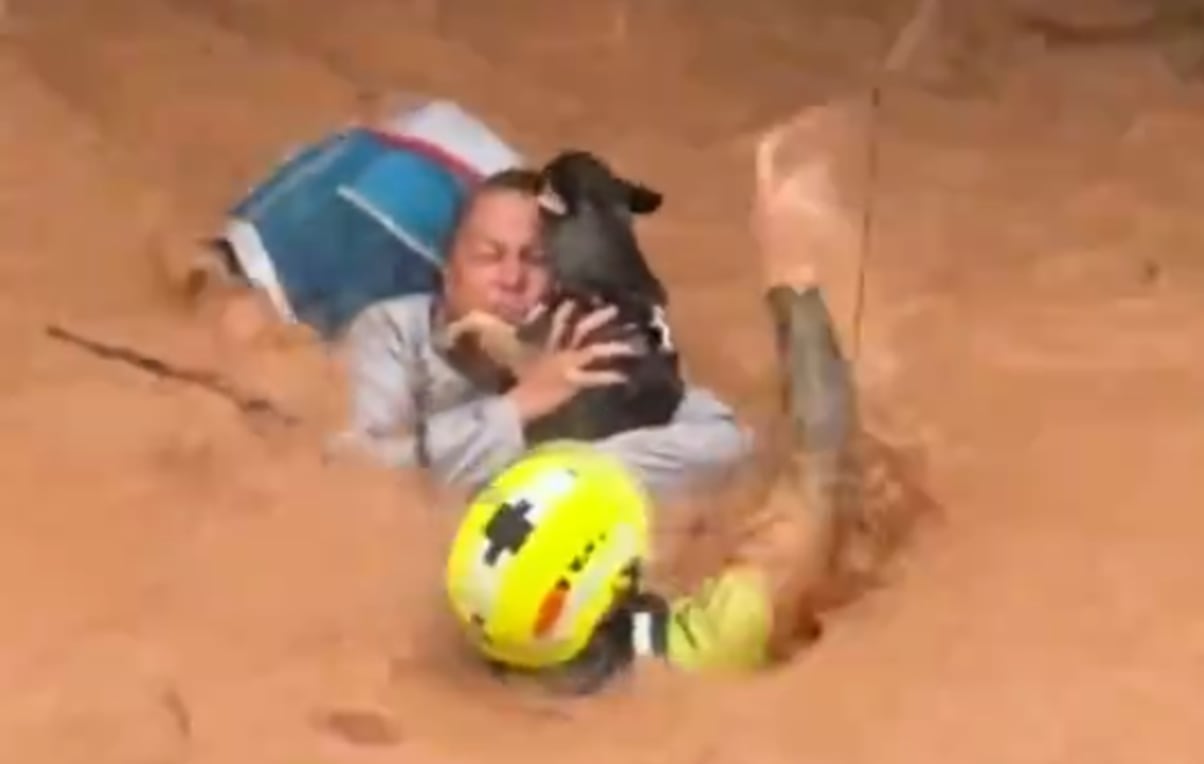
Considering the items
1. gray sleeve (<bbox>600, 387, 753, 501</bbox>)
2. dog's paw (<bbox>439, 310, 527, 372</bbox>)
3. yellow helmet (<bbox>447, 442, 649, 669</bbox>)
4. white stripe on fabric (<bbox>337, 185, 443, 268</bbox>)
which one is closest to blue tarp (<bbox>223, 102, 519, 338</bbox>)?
white stripe on fabric (<bbox>337, 185, 443, 268</bbox>)

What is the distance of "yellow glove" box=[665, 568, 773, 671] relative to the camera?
1.71 metres

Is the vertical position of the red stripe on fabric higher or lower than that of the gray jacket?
higher

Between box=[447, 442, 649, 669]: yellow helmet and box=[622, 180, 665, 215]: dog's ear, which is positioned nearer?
box=[447, 442, 649, 669]: yellow helmet

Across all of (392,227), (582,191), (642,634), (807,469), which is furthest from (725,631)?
(392,227)

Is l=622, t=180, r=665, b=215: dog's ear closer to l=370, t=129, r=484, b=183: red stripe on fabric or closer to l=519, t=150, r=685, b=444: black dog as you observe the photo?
l=519, t=150, r=685, b=444: black dog

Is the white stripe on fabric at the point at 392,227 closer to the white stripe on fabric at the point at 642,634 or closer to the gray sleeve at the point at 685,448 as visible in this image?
the gray sleeve at the point at 685,448

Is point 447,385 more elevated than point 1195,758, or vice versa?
point 447,385

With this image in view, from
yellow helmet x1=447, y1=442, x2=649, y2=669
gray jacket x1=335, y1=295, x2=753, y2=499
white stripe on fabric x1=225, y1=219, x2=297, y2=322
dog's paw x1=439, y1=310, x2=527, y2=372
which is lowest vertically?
yellow helmet x1=447, y1=442, x2=649, y2=669

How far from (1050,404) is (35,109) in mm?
1044

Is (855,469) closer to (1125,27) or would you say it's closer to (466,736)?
(466,736)

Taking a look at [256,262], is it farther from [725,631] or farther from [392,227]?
[725,631]

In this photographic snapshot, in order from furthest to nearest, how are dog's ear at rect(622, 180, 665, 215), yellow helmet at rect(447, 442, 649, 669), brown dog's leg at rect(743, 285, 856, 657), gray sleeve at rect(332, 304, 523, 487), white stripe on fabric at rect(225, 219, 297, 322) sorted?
1. white stripe on fabric at rect(225, 219, 297, 322)
2. dog's ear at rect(622, 180, 665, 215)
3. gray sleeve at rect(332, 304, 523, 487)
4. brown dog's leg at rect(743, 285, 856, 657)
5. yellow helmet at rect(447, 442, 649, 669)

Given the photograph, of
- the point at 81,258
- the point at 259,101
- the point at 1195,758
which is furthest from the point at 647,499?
the point at 259,101

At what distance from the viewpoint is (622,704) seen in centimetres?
167
